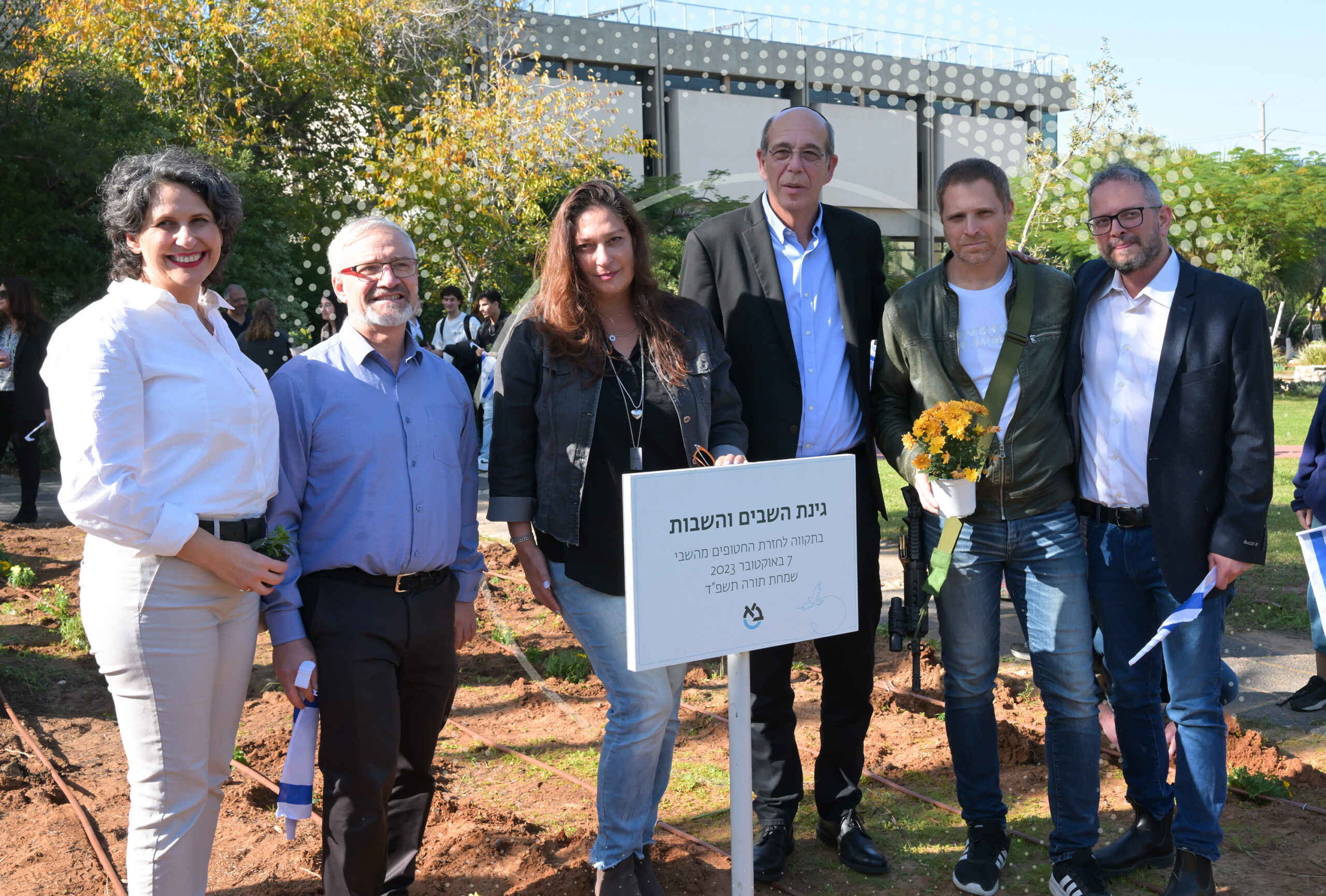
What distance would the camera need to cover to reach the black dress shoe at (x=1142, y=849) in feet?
12.1

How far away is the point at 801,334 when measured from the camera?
3.72 meters

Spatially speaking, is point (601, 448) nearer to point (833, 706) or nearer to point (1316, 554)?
point (833, 706)

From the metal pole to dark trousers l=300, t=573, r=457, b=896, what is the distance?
844mm

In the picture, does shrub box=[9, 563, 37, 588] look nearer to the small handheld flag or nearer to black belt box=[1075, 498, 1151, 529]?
the small handheld flag

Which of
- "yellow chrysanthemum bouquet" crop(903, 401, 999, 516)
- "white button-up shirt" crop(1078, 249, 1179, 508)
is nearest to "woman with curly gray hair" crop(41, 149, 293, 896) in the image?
"yellow chrysanthemum bouquet" crop(903, 401, 999, 516)

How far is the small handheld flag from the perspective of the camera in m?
2.92

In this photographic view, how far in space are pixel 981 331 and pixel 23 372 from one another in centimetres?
921

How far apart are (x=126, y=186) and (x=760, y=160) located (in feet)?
6.82

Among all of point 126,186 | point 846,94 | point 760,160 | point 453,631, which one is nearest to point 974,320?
point 760,160

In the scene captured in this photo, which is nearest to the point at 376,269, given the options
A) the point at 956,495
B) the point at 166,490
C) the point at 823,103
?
the point at 166,490

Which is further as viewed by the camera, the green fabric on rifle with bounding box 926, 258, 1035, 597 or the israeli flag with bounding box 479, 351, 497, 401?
the israeli flag with bounding box 479, 351, 497, 401

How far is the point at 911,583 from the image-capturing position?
4051 millimetres

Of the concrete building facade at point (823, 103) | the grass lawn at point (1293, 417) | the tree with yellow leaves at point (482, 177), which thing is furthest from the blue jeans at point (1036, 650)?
the concrete building facade at point (823, 103)

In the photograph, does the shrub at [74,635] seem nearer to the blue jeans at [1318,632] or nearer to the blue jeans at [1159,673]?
the blue jeans at [1159,673]
